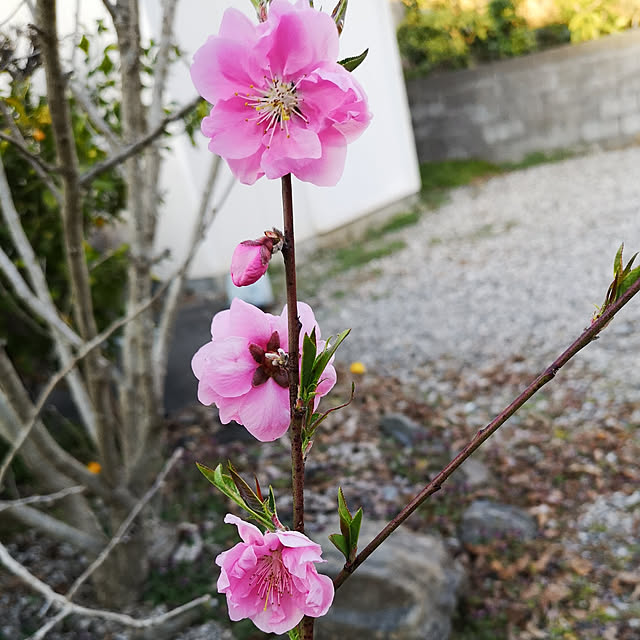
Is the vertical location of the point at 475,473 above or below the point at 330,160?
below

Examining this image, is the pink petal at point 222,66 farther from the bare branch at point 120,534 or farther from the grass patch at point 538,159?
the grass patch at point 538,159

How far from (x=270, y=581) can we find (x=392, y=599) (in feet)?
4.97

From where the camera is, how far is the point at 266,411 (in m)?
0.48

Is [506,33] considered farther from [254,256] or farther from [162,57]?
[254,256]

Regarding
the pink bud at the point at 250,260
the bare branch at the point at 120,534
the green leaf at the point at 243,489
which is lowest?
the bare branch at the point at 120,534

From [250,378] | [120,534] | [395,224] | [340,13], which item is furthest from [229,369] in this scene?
[395,224]

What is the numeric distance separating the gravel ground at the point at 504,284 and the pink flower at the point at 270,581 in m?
2.85

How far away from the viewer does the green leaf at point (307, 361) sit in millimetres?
441

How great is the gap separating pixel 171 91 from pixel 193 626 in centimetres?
332

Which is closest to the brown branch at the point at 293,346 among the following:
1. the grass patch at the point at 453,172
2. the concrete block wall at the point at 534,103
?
the grass patch at the point at 453,172

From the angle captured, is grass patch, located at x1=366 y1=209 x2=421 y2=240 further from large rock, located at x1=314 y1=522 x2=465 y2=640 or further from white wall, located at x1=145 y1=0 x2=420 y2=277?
large rock, located at x1=314 y1=522 x2=465 y2=640

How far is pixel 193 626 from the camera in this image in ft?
6.91

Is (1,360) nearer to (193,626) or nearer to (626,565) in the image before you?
(193,626)

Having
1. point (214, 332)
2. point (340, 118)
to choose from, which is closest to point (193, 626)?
point (214, 332)
